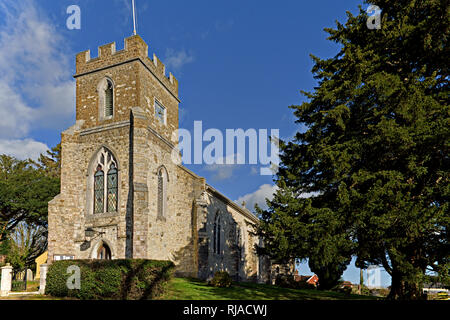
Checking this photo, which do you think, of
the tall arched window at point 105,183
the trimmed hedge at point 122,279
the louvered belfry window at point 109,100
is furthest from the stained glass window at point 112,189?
the trimmed hedge at point 122,279

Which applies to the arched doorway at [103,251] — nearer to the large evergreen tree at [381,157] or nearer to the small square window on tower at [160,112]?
the small square window on tower at [160,112]

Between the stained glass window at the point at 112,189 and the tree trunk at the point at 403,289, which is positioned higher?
the stained glass window at the point at 112,189

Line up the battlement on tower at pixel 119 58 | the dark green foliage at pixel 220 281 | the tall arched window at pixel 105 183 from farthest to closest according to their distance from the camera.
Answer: the battlement on tower at pixel 119 58 < the tall arched window at pixel 105 183 < the dark green foliage at pixel 220 281

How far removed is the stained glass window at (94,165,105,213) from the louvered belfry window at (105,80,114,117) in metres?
3.21

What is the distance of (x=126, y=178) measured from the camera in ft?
58.4

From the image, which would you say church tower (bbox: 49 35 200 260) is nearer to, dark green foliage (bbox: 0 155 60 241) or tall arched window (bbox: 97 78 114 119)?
tall arched window (bbox: 97 78 114 119)

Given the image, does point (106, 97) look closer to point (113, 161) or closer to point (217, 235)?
point (113, 161)

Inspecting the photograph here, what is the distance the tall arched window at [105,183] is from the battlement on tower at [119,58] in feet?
17.1

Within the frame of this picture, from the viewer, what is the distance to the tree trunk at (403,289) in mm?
12055

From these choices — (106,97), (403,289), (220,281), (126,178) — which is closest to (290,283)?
(220,281)
